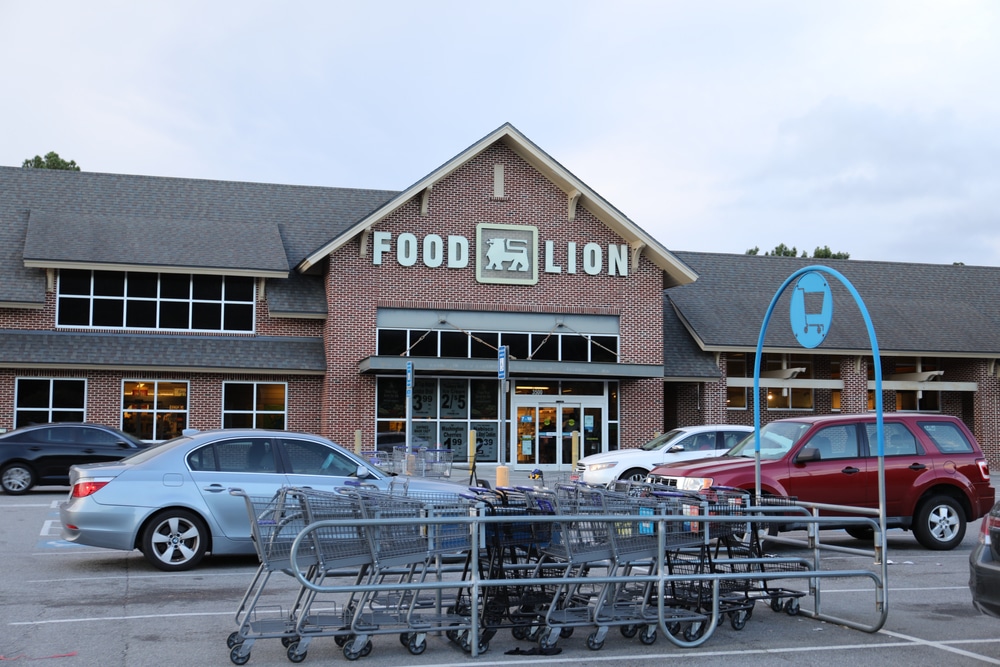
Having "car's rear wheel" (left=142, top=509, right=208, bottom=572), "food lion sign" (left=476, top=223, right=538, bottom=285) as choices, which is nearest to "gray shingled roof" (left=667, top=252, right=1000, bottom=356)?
"food lion sign" (left=476, top=223, right=538, bottom=285)

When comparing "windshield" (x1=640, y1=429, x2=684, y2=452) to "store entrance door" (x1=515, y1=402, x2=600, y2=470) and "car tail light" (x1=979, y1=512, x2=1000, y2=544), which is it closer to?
"store entrance door" (x1=515, y1=402, x2=600, y2=470)

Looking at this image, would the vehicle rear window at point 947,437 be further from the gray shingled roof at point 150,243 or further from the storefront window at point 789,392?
the storefront window at point 789,392

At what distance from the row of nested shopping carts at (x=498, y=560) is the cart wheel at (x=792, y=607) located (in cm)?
31

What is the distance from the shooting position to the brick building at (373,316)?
95.9 ft

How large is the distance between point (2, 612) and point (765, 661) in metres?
6.63

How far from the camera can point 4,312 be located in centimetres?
2866

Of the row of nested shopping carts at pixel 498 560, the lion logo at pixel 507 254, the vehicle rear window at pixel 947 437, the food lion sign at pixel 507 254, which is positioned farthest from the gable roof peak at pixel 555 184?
the row of nested shopping carts at pixel 498 560

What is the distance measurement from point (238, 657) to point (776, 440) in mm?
9280

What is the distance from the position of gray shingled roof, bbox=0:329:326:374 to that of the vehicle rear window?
18553 mm

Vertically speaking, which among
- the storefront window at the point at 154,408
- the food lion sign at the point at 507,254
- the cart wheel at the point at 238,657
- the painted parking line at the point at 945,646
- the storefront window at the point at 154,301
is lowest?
the painted parking line at the point at 945,646

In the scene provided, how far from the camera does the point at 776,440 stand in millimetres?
14875

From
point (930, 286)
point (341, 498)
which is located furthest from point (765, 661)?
point (930, 286)

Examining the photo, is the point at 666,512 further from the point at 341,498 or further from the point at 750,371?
the point at 750,371

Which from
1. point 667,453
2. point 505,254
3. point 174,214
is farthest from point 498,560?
point 174,214
